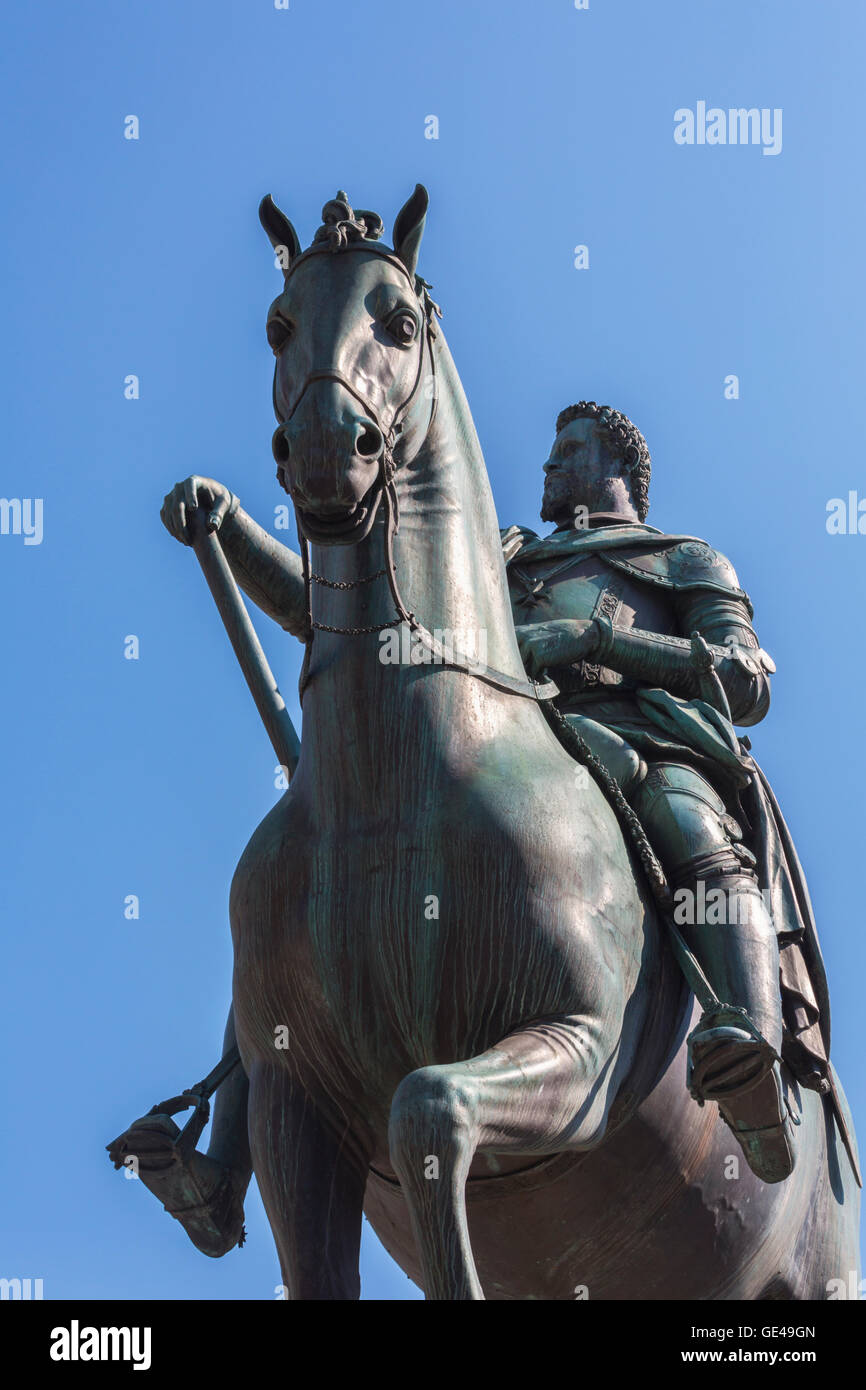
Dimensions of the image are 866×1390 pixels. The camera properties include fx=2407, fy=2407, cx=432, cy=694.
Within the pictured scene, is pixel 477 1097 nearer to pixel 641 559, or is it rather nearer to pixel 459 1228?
pixel 459 1228

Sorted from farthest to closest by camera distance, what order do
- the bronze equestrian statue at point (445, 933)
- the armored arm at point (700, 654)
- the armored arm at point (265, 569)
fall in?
the armored arm at point (700, 654), the armored arm at point (265, 569), the bronze equestrian statue at point (445, 933)

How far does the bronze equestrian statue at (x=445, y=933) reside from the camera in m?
8.55

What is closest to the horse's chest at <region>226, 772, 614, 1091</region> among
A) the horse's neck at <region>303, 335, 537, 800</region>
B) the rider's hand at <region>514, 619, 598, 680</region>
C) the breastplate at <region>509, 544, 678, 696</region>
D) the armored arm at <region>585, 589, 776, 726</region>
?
the horse's neck at <region>303, 335, 537, 800</region>

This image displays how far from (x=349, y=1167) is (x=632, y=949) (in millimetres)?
1349

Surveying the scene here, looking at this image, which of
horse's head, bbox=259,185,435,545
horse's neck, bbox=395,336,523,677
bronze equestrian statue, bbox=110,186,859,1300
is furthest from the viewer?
horse's neck, bbox=395,336,523,677

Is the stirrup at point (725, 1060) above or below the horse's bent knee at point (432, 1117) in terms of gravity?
above

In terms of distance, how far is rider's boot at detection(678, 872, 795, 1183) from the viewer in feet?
29.2

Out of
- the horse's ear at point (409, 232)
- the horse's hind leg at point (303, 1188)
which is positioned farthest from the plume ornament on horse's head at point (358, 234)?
the horse's hind leg at point (303, 1188)

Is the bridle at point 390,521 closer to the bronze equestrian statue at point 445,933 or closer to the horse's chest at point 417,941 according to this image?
the bronze equestrian statue at point 445,933

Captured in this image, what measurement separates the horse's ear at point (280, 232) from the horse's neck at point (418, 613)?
672 millimetres

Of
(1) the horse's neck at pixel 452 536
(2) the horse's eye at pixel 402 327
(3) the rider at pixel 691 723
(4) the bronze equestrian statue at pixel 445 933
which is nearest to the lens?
(4) the bronze equestrian statue at pixel 445 933

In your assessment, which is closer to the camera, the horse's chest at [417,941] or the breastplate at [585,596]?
the horse's chest at [417,941]

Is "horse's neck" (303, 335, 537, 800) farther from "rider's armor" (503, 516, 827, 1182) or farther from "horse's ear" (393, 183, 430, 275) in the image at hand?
"rider's armor" (503, 516, 827, 1182)

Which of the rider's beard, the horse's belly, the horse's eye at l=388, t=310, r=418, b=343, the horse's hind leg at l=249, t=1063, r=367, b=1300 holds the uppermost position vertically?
the rider's beard
